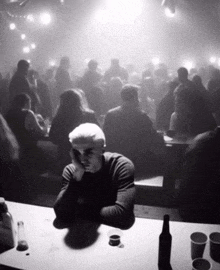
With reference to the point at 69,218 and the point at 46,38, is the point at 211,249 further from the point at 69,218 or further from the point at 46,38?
the point at 46,38

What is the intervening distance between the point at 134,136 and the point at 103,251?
2.24 m

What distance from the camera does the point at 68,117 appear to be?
13.0 feet

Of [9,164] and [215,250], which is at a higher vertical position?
[215,250]

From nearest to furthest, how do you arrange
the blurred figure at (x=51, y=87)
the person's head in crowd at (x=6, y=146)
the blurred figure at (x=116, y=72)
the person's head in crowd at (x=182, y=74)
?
the person's head in crowd at (x=6, y=146)
the person's head in crowd at (x=182, y=74)
the blurred figure at (x=51, y=87)
the blurred figure at (x=116, y=72)

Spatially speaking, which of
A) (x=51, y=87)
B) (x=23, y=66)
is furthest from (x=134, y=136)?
(x=51, y=87)

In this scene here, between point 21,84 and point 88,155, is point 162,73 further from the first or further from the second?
point 88,155

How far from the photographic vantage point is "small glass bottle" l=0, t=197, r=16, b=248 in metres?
1.75

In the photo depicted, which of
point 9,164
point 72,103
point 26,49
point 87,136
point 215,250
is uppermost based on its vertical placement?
point 26,49

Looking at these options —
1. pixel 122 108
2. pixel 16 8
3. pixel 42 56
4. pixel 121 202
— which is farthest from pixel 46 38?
pixel 121 202

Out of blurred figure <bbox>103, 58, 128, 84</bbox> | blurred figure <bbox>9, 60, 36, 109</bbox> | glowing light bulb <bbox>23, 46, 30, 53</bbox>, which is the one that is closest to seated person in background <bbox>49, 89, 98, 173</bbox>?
blurred figure <bbox>9, 60, 36, 109</bbox>

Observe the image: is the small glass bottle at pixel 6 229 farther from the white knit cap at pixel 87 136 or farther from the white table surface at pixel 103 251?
the white knit cap at pixel 87 136

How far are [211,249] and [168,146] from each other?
2.31 meters

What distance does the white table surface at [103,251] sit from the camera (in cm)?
159

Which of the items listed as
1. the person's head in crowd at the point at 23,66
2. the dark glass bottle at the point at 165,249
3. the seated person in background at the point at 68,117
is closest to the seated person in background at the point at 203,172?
the seated person in background at the point at 68,117
